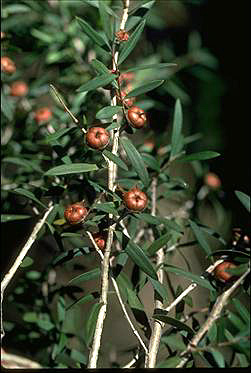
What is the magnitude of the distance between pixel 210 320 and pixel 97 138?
0.23 metres

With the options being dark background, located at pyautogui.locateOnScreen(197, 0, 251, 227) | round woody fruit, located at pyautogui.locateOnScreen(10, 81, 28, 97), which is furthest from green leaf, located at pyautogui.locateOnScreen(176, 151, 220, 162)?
dark background, located at pyautogui.locateOnScreen(197, 0, 251, 227)

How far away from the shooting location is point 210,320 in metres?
0.65

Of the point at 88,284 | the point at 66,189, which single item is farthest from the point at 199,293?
the point at 66,189

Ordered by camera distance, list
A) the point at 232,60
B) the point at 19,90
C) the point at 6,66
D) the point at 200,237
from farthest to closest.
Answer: the point at 232,60 < the point at 19,90 < the point at 6,66 < the point at 200,237

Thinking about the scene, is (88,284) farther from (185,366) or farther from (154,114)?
(185,366)

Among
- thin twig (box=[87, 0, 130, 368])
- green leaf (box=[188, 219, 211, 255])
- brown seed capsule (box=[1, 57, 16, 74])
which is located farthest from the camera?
brown seed capsule (box=[1, 57, 16, 74])

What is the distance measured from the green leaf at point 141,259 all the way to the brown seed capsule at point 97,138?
11cm

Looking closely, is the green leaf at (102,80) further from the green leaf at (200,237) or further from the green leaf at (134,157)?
the green leaf at (200,237)

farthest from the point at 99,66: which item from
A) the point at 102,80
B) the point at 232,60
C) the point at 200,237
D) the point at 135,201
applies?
the point at 232,60

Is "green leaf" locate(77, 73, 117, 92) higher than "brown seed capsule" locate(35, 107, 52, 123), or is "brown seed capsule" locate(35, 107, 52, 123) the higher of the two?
"green leaf" locate(77, 73, 117, 92)

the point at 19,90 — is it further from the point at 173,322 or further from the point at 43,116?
the point at 173,322

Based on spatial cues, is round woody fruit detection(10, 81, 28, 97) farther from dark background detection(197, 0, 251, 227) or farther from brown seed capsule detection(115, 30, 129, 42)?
dark background detection(197, 0, 251, 227)

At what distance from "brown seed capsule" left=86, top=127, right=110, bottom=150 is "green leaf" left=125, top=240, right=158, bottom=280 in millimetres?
109

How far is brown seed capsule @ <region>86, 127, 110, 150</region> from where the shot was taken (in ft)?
2.01
